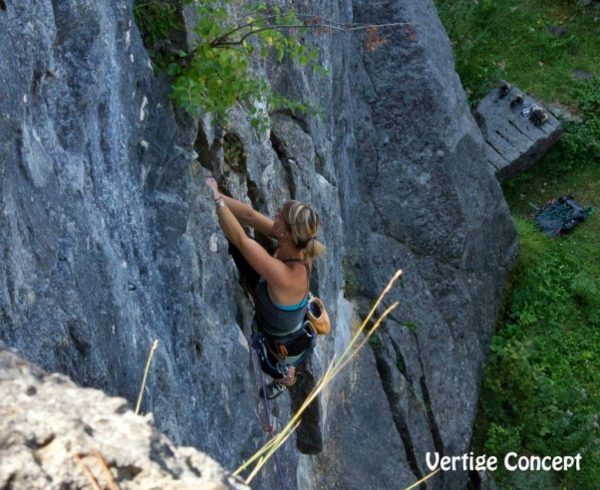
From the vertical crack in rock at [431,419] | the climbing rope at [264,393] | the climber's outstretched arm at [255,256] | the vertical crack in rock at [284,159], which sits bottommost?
the vertical crack in rock at [431,419]

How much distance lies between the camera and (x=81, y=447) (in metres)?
1.97

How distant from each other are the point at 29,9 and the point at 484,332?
29.7 feet

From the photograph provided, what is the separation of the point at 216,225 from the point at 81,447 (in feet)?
10.1

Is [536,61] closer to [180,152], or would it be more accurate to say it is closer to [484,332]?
[484,332]

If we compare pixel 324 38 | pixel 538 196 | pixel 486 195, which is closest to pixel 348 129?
pixel 324 38

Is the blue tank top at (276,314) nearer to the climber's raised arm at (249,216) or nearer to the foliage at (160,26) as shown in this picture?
the climber's raised arm at (249,216)

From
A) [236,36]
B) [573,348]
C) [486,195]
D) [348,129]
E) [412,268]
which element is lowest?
[573,348]

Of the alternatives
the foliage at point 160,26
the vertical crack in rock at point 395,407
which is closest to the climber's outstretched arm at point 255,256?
the foliage at point 160,26

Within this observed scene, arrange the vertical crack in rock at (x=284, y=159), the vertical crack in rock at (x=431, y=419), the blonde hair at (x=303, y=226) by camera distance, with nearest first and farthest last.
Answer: the blonde hair at (x=303, y=226)
the vertical crack in rock at (x=284, y=159)
the vertical crack in rock at (x=431, y=419)

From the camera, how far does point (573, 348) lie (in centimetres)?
1185

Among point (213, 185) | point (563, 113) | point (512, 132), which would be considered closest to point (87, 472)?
point (213, 185)

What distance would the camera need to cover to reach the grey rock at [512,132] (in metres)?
14.1

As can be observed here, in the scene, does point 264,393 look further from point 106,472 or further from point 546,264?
point 546,264

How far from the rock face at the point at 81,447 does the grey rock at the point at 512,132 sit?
1254cm
